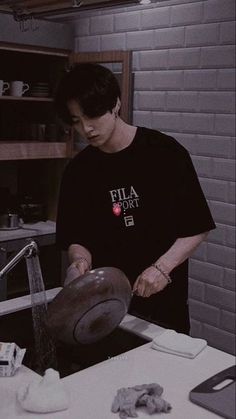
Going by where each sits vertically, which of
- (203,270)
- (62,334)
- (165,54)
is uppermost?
(165,54)

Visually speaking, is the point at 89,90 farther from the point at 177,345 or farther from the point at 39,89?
the point at 39,89

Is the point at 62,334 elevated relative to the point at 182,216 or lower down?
lower down

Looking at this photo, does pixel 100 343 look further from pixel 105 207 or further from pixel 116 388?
pixel 105 207

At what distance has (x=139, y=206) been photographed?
75.4 inches

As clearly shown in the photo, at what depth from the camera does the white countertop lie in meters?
1.18

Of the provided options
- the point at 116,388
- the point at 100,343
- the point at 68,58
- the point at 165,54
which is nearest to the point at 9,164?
the point at 68,58

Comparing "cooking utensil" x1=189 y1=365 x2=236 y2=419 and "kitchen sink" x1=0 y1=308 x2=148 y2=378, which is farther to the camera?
"kitchen sink" x1=0 y1=308 x2=148 y2=378

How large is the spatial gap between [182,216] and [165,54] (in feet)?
5.51

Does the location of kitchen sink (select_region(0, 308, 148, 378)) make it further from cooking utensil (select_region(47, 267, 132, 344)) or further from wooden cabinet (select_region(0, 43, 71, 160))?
wooden cabinet (select_region(0, 43, 71, 160))

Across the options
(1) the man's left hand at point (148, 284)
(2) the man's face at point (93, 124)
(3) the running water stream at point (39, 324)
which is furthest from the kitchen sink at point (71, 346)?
(2) the man's face at point (93, 124)

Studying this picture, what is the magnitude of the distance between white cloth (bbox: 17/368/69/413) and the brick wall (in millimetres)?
1995

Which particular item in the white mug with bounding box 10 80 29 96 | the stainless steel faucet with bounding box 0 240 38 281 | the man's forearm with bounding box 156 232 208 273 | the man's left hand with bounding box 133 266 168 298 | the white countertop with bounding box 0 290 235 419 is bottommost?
the white countertop with bounding box 0 290 235 419

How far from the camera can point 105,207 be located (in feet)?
6.42

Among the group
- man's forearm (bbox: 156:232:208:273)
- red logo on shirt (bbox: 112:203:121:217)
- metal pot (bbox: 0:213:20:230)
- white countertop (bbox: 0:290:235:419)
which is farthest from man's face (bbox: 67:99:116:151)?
metal pot (bbox: 0:213:20:230)
